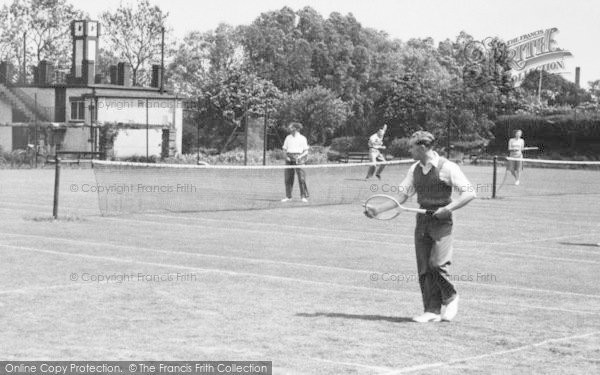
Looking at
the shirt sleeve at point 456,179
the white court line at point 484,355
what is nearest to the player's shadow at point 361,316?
the shirt sleeve at point 456,179

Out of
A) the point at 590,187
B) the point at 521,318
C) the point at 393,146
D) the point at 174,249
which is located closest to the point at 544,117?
the point at 393,146

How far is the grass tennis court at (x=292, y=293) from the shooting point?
9469mm

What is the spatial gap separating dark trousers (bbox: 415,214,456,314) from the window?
63.1m

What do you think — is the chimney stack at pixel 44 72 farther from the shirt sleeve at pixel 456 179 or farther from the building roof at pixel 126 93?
the shirt sleeve at pixel 456 179

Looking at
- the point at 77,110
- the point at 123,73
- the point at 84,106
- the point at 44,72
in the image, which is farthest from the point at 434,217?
the point at 44,72

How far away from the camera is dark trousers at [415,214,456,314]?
442 inches

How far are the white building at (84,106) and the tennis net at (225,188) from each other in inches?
1089

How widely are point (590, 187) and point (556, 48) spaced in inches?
1654

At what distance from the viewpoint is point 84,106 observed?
237 feet

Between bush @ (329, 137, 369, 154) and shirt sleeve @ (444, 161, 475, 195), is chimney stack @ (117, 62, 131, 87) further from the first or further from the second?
shirt sleeve @ (444, 161, 475, 195)

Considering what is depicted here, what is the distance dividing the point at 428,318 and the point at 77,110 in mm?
64115

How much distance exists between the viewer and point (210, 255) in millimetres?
16781

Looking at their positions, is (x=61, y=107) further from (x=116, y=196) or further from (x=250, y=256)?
(x=250, y=256)

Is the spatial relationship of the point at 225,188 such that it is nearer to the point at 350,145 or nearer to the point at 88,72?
the point at 350,145
